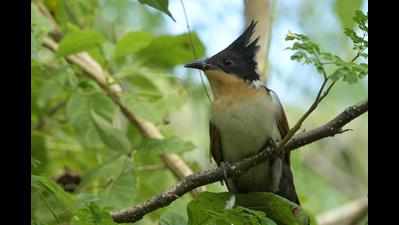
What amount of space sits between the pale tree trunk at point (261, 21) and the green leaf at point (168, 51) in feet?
2.22

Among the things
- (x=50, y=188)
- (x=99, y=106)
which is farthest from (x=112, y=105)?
(x=50, y=188)

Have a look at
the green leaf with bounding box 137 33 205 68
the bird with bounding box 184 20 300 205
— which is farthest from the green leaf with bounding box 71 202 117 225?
the green leaf with bounding box 137 33 205 68

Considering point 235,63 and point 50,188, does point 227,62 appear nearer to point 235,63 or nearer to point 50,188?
point 235,63

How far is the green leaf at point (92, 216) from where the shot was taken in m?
2.54

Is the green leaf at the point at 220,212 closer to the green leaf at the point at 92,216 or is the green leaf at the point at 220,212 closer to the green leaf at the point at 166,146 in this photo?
the green leaf at the point at 92,216

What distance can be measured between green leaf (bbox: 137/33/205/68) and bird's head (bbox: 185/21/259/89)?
60 centimetres

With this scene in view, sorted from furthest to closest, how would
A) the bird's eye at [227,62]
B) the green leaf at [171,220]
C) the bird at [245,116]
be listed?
the bird's eye at [227,62] < the bird at [245,116] < the green leaf at [171,220]

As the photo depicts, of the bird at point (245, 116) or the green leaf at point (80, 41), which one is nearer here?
the bird at point (245, 116)

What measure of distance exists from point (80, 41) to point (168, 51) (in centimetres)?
84

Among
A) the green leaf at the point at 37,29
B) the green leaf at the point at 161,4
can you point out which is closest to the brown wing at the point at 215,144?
the green leaf at the point at 37,29
